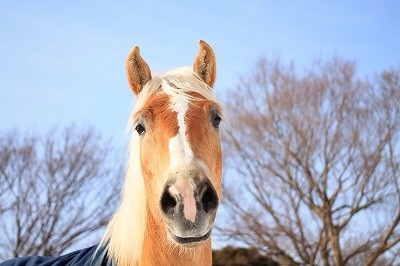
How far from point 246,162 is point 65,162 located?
5.62 m

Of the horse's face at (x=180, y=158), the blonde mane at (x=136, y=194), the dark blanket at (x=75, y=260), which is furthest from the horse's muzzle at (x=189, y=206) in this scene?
the dark blanket at (x=75, y=260)

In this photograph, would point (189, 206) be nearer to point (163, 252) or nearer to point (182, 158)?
point (182, 158)

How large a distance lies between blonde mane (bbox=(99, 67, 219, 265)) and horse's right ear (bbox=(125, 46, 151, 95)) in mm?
52

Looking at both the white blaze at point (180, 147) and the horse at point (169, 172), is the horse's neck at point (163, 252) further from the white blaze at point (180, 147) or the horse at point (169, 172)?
the white blaze at point (180, 147)

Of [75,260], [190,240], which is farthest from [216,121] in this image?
[75,260]

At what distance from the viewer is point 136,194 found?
2.27 metres

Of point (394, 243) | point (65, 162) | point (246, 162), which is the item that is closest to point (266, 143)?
point (246, 162)

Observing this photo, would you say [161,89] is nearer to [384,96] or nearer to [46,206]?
[46,206]

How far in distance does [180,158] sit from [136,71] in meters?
0.67

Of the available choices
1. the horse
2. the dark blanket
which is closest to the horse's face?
the horse

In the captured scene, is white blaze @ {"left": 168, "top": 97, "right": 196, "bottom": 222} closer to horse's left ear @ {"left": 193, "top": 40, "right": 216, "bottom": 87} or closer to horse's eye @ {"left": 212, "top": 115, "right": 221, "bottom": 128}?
horse's eye @ {"left": 212, "top": 115, "right": 221, "bottom": 128}

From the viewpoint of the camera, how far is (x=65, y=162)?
14.2 metres

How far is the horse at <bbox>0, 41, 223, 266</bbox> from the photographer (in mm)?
1867

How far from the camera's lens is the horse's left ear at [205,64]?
2512 millimetres
